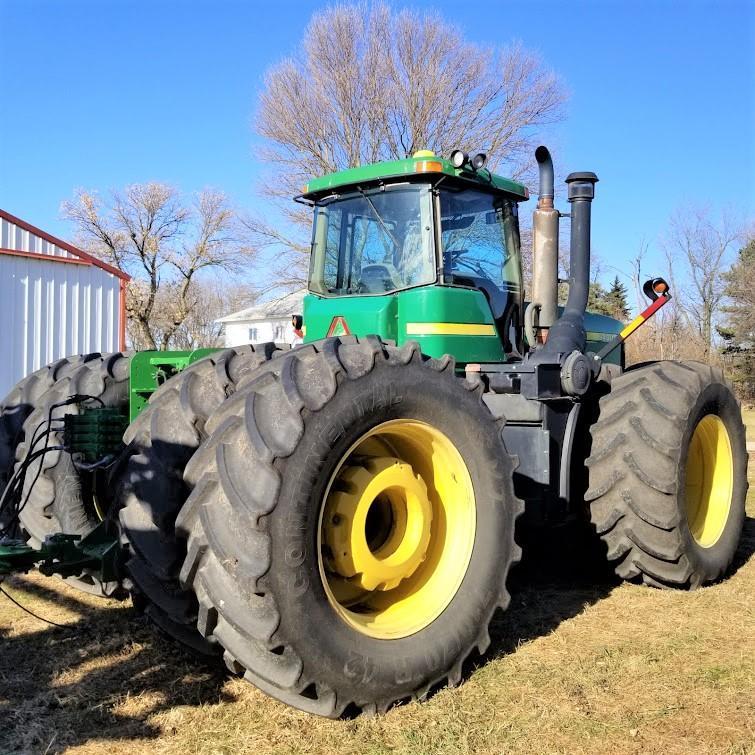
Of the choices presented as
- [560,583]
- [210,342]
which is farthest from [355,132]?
[210,342]

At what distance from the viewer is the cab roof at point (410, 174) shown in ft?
15.7

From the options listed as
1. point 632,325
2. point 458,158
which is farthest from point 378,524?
point 632,325

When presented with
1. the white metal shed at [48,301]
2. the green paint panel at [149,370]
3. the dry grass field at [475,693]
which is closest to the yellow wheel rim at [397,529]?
the dry grass field at [475,693]

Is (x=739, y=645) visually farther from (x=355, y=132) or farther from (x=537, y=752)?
(x=355, y=132)

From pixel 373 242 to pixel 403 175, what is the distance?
1.67 feet

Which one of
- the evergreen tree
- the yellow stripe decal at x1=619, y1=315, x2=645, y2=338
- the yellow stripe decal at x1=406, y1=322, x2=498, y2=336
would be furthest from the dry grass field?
the evergreen tree

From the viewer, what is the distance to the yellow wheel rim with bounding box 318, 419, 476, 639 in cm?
338

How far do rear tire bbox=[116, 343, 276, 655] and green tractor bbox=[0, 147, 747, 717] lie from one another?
0.04 feet

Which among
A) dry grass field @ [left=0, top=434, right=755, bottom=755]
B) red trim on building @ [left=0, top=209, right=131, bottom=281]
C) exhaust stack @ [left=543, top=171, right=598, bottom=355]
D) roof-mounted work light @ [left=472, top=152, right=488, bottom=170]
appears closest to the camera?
dry grass field @ [left=0, top=434, right=755, bottom=755]

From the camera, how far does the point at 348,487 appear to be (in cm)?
341

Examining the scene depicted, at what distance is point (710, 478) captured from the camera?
18.9 feet

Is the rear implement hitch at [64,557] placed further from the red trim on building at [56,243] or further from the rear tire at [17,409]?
the red trim on building at [56,243]

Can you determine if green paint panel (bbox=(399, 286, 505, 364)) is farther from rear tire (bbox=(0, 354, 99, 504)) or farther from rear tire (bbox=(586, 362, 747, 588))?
rear tire (bbox=(0, 354, 99, 504))

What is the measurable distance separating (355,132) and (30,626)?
74.8 feet
